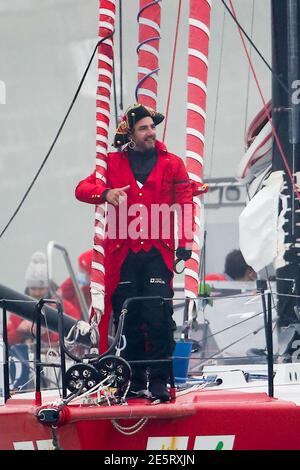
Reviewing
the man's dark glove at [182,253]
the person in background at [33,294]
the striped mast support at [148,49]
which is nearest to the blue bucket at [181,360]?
the man's dark glove at [182,253]

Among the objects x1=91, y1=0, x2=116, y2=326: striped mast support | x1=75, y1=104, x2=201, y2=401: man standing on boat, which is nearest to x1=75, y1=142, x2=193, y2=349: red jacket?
x1=75, y1=104, x2=201, y2=401: man standing on boat

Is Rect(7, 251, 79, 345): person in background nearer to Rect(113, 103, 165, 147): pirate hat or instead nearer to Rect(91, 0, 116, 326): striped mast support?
Rect(91, 0, 116, 326): striped mast support

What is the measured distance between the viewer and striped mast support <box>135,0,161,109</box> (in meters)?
7.82

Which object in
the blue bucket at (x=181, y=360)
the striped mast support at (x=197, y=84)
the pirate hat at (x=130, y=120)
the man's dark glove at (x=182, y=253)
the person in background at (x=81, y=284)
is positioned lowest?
the blue bucket at (x=181, y=360)

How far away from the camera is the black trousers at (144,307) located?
6.43 metres

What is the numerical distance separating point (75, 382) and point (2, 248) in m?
7.20

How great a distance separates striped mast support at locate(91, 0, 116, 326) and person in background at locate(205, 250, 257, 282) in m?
3.81

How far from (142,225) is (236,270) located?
180 inches

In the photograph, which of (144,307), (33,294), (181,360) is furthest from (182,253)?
(33,294)

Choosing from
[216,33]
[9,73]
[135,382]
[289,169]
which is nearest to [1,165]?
[9,73]

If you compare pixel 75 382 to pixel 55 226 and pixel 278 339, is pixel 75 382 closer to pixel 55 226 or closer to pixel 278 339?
pixel 278 339

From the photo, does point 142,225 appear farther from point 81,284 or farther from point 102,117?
point 81,284

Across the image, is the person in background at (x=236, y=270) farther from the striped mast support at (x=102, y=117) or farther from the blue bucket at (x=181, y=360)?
the blue bucket at (x=181, y=360)

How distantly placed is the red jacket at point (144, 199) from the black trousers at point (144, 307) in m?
0.04
